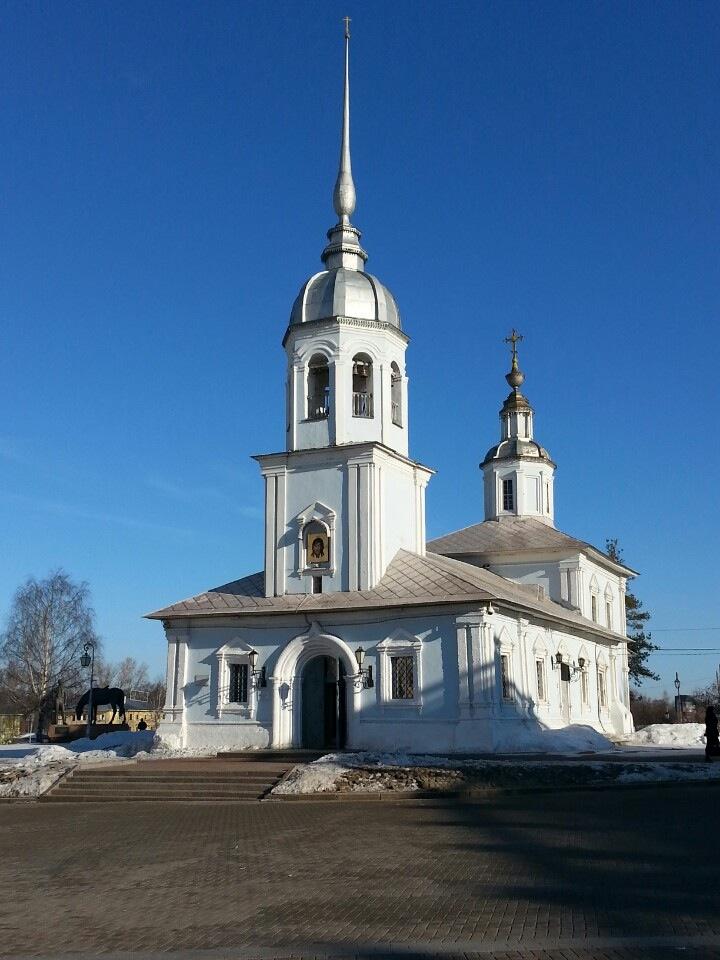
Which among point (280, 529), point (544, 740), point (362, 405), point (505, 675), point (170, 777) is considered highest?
point (362, 405)

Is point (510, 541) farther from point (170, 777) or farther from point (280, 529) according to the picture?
point (170, 777)

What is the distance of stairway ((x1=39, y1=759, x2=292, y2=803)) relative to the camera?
19797 millimetres

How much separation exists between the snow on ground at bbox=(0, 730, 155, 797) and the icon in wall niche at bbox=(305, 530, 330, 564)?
20.5 feet

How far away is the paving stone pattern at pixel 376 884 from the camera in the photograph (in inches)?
305

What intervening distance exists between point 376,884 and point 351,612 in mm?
15478

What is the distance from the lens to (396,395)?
28.8 meters

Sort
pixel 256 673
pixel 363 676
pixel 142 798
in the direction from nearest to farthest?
pixel 142 798 < pixel 363 676 < pixel 256 673

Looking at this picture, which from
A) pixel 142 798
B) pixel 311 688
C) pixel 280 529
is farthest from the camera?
pixel 280 529

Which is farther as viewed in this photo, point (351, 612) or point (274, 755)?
point (351, 612)

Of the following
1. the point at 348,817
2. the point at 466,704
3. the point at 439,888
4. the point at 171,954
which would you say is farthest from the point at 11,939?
the point at 466,704

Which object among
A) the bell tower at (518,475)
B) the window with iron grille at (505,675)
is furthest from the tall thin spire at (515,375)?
the window with iron grille at (505,675)

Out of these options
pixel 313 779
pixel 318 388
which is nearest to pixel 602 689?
pixel 318 388

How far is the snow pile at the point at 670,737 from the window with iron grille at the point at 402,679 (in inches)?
428

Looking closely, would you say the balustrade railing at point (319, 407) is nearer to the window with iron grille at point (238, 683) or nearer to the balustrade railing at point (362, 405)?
the balustrade railing at point (362, 405)
